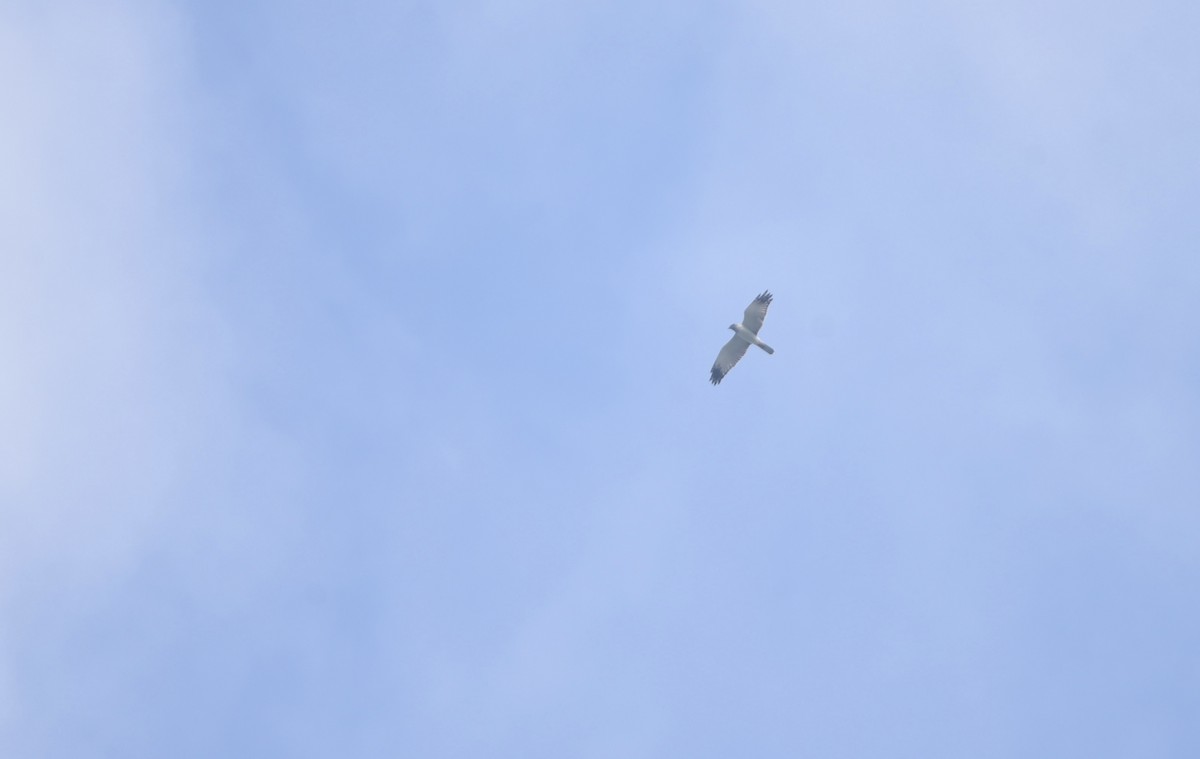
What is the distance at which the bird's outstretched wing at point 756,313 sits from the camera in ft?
148

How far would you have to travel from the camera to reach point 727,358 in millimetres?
47781

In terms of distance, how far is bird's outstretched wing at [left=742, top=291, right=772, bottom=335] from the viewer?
4522cm

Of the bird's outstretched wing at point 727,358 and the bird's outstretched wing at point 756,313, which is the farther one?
the bird's outstretched wing at point 727,358

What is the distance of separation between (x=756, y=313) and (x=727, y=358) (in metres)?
2.91

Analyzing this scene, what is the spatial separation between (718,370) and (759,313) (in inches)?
136

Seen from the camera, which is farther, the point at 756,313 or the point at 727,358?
the point at 727,358

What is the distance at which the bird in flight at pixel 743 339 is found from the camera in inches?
1784

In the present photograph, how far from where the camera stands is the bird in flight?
149 ft

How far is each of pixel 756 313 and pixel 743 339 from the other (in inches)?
57.9

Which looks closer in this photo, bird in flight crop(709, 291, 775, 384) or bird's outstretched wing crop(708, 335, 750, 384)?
bird in flight crop(709, 291, 775, 384)

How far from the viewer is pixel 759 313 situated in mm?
45469

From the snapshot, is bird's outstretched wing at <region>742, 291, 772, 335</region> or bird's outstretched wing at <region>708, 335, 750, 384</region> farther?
bird's outstretched wing at <region>708, 335, 750, 384</region>

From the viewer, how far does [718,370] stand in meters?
47.9

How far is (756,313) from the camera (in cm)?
4550
